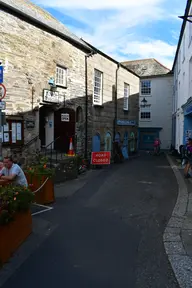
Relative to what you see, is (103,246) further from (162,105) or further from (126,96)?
(162,105)

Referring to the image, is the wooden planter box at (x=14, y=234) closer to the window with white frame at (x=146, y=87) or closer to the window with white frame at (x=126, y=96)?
the window with white frame at (x=126, y=96)

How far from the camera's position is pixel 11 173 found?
620cm

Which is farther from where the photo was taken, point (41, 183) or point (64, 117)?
point (64, 117)

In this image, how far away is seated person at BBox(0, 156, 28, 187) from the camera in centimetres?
611

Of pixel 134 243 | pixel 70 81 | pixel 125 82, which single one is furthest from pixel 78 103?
pixel 134 243

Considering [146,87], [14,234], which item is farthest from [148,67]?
[14,234]

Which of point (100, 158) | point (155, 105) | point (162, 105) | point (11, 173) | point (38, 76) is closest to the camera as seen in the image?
point (11, 173)

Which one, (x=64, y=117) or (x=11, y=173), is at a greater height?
(x=64, y=117)

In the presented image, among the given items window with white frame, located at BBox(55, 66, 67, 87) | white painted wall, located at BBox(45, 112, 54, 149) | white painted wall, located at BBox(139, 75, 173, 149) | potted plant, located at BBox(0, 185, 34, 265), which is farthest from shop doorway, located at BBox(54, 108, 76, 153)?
white painted wall, located at BBox(139, 75, 173, 149)

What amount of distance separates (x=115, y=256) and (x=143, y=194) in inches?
180

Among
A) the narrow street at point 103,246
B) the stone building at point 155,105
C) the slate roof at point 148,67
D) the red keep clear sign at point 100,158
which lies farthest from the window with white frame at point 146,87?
the narrow street at point 103,246

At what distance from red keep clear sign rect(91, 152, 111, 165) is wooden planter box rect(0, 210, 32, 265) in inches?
368

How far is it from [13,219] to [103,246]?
162 centimetres

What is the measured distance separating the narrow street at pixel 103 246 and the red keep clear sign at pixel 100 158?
18.9 feet
